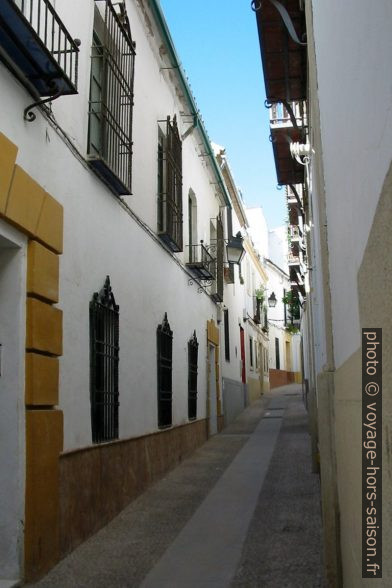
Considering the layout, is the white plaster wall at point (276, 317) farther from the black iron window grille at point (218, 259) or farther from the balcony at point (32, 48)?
the balcony at point (32, 48)

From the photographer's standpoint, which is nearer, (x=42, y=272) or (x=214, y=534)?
(x=42, y=272)

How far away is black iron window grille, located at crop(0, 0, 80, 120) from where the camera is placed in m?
4.24

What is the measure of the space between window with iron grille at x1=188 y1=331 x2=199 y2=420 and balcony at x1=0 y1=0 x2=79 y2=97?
6987mm

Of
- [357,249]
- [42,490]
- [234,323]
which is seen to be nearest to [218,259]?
[234,323]

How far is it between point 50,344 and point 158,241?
444cm

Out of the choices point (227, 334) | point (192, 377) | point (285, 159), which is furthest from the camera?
point (227, 334)

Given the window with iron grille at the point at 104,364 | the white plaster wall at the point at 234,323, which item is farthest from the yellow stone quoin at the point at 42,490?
the white plaster wall at the point at 234,323

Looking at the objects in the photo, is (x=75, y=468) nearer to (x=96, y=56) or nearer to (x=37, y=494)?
(x=37, y=494)

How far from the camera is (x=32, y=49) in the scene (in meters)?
4.53

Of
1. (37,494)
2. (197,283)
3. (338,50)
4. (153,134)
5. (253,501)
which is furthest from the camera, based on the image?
(197,283)

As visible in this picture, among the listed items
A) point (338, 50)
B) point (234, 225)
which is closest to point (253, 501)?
point (338, 50)

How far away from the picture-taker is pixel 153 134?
9.34 m

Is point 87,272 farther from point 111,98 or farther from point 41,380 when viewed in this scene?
point 111,98

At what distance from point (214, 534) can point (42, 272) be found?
3005 millimetres
